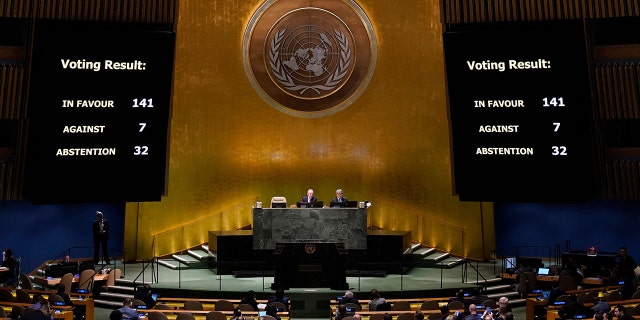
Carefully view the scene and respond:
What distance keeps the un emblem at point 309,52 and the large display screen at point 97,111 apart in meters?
5.01

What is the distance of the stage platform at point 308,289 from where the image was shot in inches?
632

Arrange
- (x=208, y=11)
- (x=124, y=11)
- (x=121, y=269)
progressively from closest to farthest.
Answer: (x=124, y=11)
(x=121, y=269)
(x=208, y=11)

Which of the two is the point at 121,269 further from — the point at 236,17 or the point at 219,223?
the point at 236,17

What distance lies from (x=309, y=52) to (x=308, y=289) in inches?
285

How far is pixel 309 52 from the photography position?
20531mm

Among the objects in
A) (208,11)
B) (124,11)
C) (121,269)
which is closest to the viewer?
(124,11)

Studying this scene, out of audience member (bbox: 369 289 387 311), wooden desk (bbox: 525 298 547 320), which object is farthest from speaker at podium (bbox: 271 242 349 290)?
wooden desk (bbox: 525 298 547 320)

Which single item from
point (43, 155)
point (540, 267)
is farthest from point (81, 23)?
point (540, 267)

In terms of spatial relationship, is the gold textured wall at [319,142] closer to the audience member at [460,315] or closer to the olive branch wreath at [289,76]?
the olive branch wreath at [289,76]

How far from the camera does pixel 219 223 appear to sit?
67.3ft

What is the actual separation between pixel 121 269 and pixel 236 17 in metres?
7.62

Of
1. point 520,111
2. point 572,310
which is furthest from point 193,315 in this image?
point 520,111

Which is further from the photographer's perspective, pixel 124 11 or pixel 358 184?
pixel 358 184

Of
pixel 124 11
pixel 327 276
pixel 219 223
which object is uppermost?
pixel 124 11
